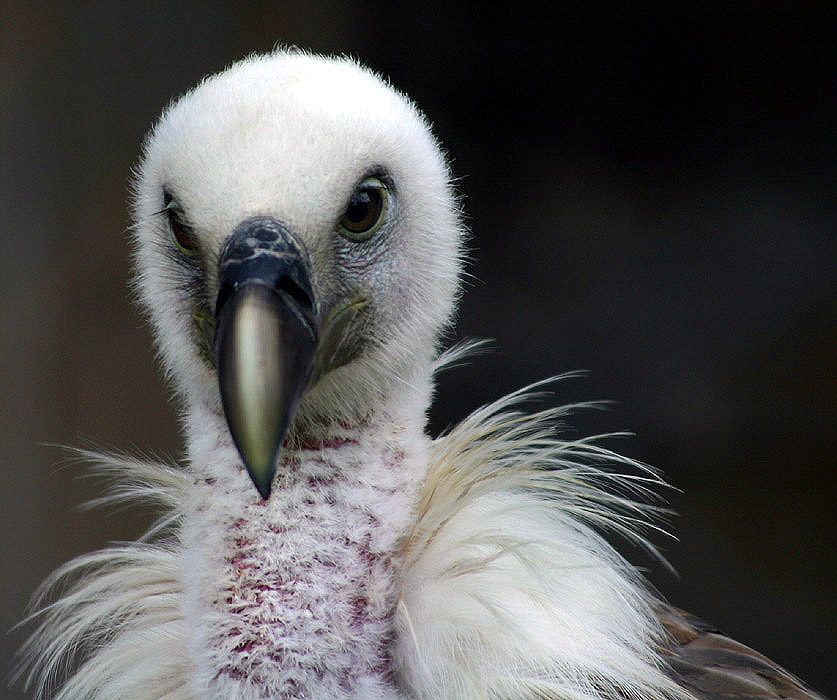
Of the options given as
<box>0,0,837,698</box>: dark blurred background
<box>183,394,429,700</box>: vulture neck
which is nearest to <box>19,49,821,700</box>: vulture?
<box>183,394,429,700</box>: vulture neck

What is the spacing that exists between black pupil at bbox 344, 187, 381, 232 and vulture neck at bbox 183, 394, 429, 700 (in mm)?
235

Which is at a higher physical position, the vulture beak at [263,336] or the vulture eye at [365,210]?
the vulture eye at [365,210]

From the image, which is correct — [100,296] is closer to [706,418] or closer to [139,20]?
[139,20]

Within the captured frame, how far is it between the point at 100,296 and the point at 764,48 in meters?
2.09

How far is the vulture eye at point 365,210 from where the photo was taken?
1.10 meters

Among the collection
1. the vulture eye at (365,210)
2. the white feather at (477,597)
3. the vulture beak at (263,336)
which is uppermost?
the vulture eye at (365,210)

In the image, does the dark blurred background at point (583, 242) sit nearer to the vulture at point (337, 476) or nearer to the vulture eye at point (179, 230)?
the vulture at point (337, 476)

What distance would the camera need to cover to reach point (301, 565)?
1.00 metres

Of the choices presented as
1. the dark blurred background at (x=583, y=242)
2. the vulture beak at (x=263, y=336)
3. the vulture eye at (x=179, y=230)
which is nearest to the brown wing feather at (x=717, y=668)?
the vulture beak at (x=263, y=336)

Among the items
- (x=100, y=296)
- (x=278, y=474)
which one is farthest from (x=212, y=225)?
(x=100, y=296)

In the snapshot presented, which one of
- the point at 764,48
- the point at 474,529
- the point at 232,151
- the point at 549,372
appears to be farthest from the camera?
the point at 549,372

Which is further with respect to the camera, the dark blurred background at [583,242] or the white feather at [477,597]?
the dark blurred background at [583,242]

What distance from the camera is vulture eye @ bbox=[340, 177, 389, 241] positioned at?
1.10 meters

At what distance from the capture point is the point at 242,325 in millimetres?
896
